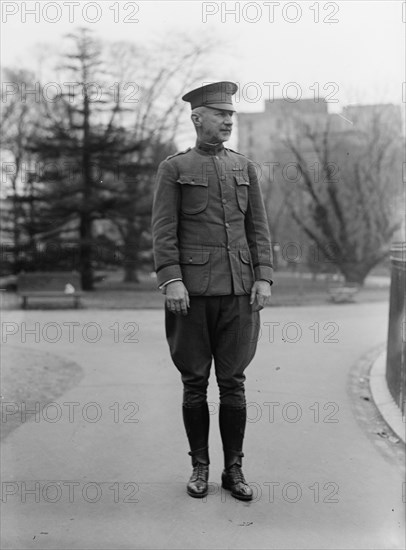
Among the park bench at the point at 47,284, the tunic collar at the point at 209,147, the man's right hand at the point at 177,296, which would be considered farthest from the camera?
the park bench at the point at 47,284

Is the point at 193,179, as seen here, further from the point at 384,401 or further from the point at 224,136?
the point at 384,401

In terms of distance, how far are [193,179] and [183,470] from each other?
1.52 meters

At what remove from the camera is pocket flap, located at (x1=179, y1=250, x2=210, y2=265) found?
289 centimetres

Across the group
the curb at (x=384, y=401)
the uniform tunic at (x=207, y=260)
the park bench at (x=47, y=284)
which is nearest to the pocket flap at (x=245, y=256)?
the uniform tunic at (x=207, y=260)

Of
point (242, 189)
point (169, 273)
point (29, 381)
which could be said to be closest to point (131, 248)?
point (29, 381)

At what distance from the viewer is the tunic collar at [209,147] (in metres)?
2.91

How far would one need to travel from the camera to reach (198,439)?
3014 millimetres

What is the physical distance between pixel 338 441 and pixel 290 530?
1335mm

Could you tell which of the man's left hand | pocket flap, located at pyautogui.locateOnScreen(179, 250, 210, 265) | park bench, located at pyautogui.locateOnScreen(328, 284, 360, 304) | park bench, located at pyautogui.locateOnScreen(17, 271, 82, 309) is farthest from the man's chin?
park bench, located at pyautogui.locateOnScreen(328, 284, 360, 304)

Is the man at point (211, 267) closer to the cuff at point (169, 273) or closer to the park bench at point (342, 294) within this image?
the cuff at point (169, 273)

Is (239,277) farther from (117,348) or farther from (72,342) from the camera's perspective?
(72,342)

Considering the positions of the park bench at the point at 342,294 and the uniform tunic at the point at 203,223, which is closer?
the uniform tunic at the point at 203,223

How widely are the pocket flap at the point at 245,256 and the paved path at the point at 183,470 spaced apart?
112 centimetres

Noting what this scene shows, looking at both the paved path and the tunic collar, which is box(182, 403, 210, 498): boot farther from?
the tunic collar
